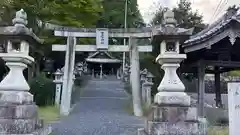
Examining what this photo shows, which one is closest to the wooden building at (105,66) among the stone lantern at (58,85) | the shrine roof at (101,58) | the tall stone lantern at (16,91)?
the shrine roof at (101,58)

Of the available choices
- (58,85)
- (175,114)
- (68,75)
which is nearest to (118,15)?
(58,85)

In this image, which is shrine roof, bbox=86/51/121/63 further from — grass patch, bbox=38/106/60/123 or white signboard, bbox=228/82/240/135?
white signboard, bbox=228/82/240/135

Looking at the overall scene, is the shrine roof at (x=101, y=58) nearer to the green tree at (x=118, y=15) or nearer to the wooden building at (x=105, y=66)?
the wooden building at (x=105, y=66)

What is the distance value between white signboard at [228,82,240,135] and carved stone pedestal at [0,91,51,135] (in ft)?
14.6

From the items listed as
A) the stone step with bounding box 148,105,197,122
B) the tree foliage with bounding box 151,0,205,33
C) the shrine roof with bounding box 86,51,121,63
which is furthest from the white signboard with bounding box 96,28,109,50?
the shrine roof with bounding box 86,51,121,63

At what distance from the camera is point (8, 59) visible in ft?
21.1

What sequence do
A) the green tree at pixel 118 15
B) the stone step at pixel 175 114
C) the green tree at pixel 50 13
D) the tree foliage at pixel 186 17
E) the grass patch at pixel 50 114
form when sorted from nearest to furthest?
the stone step at pixel 175 114, the grass patch at pixel 50 114, the green tree at pixel 50 13, the tree foliage at pixel 186 17, the green tree at pixel 118 15

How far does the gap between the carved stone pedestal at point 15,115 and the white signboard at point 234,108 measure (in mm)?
4459

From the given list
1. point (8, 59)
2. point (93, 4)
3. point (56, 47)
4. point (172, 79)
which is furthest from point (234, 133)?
point (93, 4)

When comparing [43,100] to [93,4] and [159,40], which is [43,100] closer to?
[93,4]

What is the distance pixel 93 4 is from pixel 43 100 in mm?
6992

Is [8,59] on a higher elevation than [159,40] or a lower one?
lower

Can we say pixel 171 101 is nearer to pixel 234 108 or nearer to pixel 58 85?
pixel 234 108

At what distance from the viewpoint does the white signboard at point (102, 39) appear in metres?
13.6
